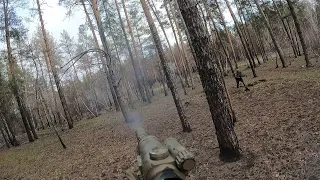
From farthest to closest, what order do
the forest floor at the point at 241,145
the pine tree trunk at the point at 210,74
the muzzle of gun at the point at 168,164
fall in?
the pine tree trunk at the point at 210,74 → the forest floor at the point at 241,145 → the muzzle of gun at the point at 168,164

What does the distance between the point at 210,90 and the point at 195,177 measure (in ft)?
6.96

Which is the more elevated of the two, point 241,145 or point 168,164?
point 168,164

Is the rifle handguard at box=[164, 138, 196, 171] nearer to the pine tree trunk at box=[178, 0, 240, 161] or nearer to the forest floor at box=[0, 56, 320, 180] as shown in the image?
the forest floor at box=[0, 56, 320, 180]

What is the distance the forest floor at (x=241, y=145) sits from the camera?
6324 mm

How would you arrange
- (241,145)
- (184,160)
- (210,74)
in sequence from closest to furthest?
1. (184,160)
2. (210,74)
3. (241,145)

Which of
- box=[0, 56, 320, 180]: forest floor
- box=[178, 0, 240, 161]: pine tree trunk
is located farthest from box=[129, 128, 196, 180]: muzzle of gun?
box=[178, 0, 240, 161]: pine tree trunk

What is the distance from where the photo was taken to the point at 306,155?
6.19 meters

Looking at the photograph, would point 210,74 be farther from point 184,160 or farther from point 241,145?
point 184,160

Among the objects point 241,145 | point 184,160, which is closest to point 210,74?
point 241,145

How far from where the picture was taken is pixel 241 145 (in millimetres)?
7789

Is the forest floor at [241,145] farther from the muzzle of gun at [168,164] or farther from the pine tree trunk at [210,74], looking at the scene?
the muzzle of gun at [168,164]

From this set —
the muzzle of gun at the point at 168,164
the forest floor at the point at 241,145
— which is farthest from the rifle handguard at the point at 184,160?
the forest floor at the point at 241,145

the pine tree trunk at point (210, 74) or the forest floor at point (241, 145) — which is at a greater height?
the pine tree trunk at point (210, 74)

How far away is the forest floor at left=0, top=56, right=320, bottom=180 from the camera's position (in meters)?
6.32
